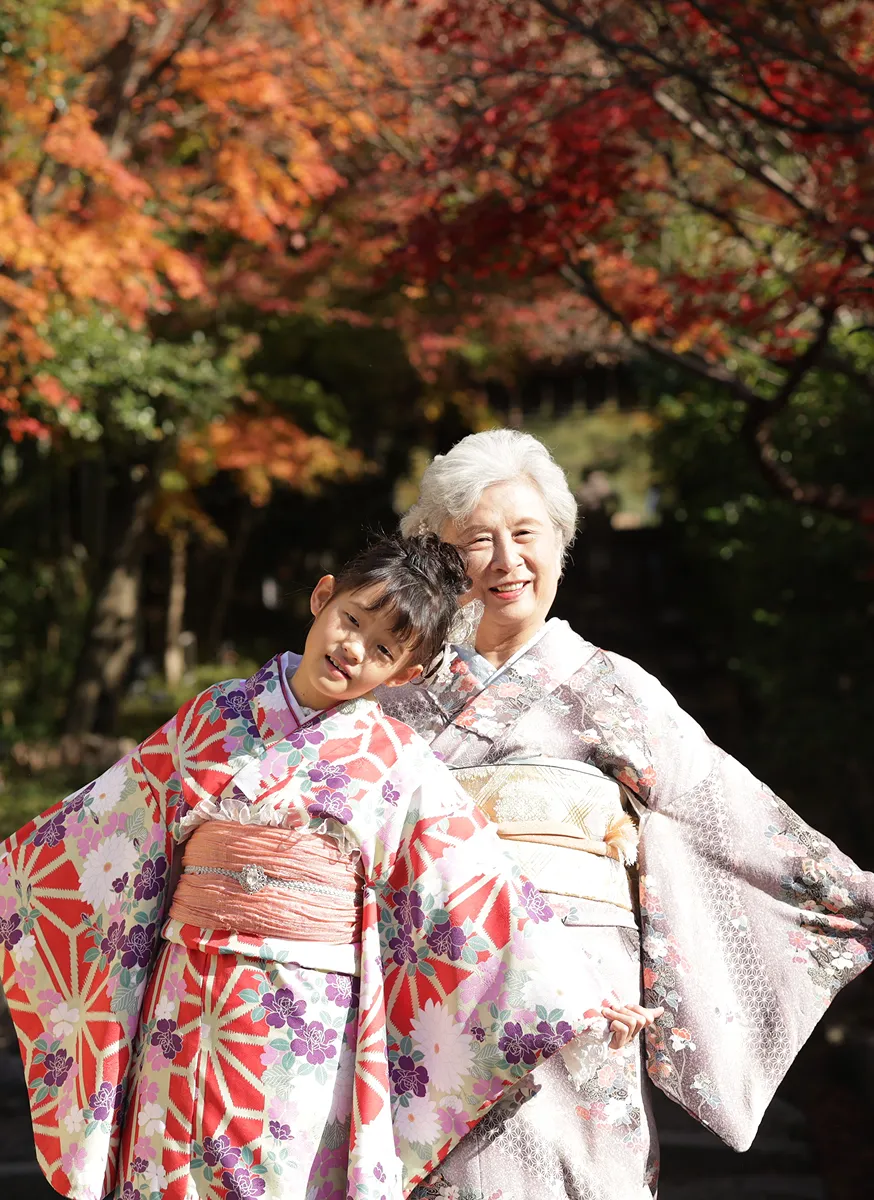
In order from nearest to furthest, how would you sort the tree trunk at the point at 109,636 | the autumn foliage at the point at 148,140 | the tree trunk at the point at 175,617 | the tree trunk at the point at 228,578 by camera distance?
the autumn foliage at the point at 148,140, the tree trunk at the point at 109,636, the tree trunk at the point at 175,617, the tree trunk at the point at 228,578

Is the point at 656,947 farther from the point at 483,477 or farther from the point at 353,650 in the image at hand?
the point at 483,477

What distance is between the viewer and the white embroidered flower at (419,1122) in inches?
91.8

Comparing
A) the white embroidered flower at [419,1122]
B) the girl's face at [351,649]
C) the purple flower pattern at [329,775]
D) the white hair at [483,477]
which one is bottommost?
the white embroidered flower at [419,1122]

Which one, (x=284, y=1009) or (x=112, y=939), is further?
(x=112, y=939)

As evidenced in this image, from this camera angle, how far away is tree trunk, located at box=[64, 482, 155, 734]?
11438mm

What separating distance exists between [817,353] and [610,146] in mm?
1295

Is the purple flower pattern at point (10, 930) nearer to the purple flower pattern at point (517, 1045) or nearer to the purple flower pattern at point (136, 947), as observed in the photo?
the purple flower pattern at point (136, 947)

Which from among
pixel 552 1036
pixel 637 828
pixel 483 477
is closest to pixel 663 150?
pixel 483 477

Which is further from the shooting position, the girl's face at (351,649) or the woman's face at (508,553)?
the woman's face at (508,553)

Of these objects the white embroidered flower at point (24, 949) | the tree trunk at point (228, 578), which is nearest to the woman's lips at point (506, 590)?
the white embroidered flower at point (24, 949)

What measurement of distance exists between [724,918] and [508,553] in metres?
0.89

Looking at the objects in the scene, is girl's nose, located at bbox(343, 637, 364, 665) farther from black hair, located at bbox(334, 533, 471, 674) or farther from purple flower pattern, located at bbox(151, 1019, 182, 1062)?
purple flower pattern, located at bbox(151, 1019, 182, 1062)

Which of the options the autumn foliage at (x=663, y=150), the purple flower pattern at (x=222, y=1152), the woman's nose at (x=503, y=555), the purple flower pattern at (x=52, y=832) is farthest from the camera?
the autumn foliage at (x=663, y=150)

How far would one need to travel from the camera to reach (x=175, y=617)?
15.3 metres
